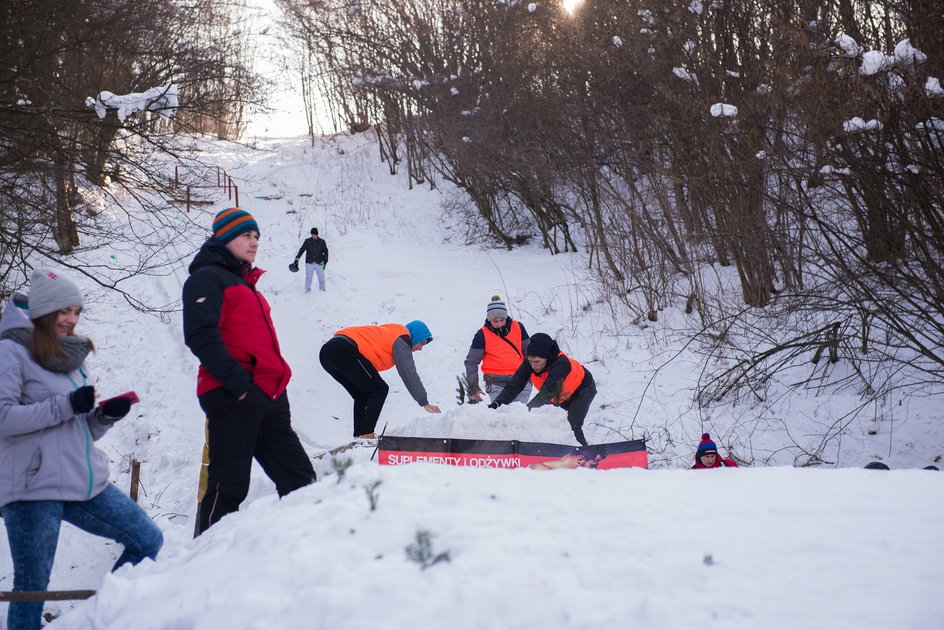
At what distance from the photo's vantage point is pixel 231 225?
376 centimetres

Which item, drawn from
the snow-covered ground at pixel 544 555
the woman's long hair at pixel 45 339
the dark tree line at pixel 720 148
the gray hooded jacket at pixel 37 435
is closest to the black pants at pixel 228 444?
the snow-covered ground at pixel 544 555

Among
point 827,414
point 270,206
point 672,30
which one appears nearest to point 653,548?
point 827,414

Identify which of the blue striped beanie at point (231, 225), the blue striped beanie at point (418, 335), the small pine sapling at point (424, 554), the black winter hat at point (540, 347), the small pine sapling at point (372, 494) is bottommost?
the small pine sapling at point (424, 554)

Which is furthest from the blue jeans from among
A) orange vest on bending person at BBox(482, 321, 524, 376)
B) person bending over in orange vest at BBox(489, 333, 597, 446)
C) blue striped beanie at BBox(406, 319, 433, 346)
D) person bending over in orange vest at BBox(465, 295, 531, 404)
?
orange vest on bending person at BBox(482, 321, 524, 376)

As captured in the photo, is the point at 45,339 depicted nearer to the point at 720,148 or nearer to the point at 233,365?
the point at 233,365

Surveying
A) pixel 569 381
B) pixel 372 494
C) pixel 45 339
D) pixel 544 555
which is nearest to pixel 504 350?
pixel 569 381

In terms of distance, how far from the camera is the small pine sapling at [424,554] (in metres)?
2.05

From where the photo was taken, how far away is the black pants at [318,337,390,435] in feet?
21.5

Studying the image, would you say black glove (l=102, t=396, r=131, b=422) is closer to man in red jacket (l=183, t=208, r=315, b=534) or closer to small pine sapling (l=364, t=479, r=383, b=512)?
man in red jacket (l=183, t=208, r=315, b=534)

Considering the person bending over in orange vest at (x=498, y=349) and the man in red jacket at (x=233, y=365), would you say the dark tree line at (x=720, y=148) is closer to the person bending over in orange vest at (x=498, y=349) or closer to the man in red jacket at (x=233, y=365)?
the person bending over in orange vest at (x=498, y=349)

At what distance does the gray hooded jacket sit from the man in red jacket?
56 centimetres

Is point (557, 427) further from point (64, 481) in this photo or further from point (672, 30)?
point (672, 30)

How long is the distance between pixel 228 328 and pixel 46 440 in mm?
956

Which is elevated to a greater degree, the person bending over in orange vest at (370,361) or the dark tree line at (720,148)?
the dark tree line at (720,148)
